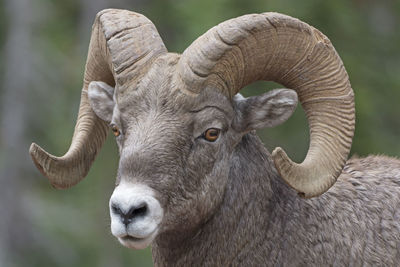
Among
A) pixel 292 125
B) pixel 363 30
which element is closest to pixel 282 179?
pixel 292 125

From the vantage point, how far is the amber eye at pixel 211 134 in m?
8.88

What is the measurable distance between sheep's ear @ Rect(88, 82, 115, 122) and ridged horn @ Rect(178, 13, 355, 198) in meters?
1.13

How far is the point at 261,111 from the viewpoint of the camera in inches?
364

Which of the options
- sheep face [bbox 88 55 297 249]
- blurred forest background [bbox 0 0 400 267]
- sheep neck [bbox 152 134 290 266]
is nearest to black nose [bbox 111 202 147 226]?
sheep face [bbox 88 55 297 249]

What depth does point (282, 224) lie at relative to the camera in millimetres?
9273

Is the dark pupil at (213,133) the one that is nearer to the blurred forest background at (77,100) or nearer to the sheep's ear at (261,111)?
the sheep's ear at (261,111)

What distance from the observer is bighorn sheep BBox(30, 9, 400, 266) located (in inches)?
342

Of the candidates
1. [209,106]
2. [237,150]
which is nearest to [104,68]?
[209,106]

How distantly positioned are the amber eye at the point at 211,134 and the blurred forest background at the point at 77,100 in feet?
39.6

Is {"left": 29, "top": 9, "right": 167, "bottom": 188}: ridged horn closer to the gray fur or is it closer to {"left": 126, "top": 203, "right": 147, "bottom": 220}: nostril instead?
the gray fur

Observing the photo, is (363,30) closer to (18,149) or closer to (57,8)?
(18,149)

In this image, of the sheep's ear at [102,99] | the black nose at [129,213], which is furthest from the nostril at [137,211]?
the sheep's ear at [102,99]

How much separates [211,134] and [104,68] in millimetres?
1596

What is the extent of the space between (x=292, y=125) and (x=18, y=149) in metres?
7.73
